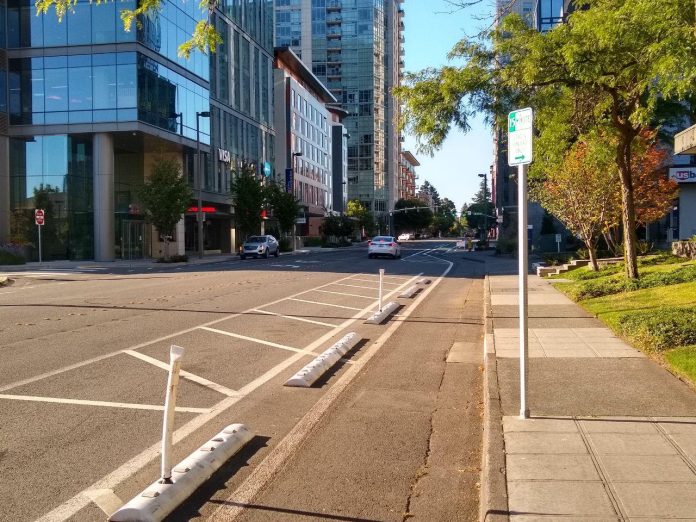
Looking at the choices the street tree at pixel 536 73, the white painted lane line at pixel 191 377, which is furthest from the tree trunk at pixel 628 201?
the white painted lane line at pixel 191 377

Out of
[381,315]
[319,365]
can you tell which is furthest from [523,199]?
[381,315]

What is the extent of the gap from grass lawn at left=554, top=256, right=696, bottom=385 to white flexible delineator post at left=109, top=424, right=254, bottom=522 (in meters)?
4.84

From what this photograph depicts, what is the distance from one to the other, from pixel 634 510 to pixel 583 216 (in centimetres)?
1976

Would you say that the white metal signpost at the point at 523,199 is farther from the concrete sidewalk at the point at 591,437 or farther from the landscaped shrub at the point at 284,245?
the landscaped shrub at the point at 284,245

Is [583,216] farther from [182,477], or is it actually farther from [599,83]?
[182,477]

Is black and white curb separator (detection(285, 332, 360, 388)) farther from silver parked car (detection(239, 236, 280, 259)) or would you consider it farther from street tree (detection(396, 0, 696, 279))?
silver parked car (detection(239, 236, 280, 259))

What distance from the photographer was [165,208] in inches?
1624

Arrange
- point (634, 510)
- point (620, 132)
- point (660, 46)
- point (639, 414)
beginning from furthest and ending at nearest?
point (620, 132) < point (660, 46) < point (639, 414) < point (634, 510)

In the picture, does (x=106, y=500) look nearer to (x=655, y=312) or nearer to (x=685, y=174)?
(x=655, y=312)

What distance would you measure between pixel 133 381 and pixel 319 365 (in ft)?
7.47

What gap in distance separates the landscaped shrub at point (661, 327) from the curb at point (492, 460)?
244 centimetres

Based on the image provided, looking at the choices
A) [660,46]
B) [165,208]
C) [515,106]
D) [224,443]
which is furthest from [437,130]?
[165,208]

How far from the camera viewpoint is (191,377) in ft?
28.1

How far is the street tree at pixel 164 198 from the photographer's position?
4128 centimetres
